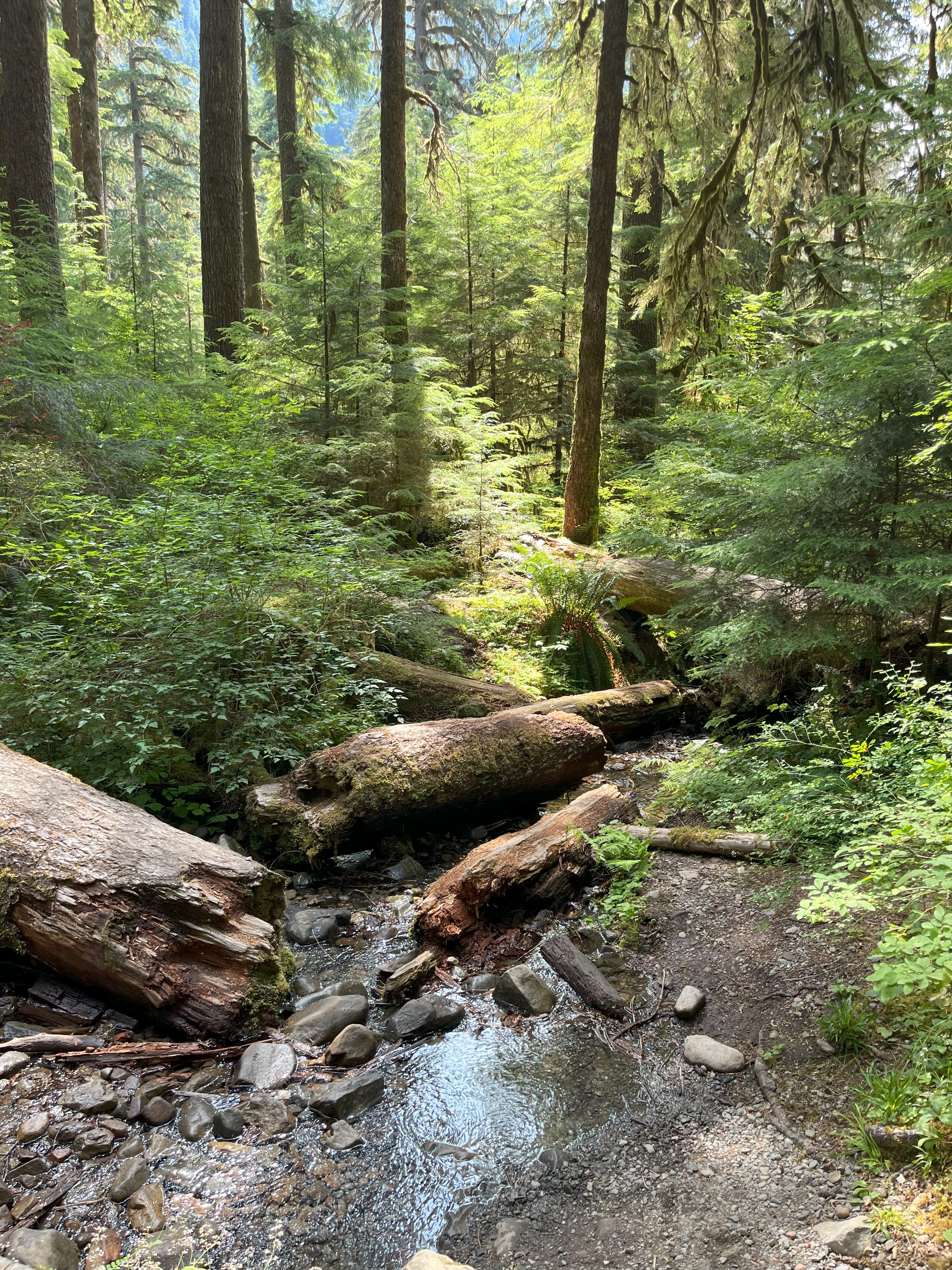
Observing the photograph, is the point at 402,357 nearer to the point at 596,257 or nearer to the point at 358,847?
the point at 596,257

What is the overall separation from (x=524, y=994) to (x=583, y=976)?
31 cm

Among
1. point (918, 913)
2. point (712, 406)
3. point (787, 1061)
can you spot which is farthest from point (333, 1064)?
point (712, 406)

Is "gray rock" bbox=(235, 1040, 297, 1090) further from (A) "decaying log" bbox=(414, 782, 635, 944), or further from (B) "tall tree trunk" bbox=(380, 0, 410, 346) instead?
(B) "tall tree trunk" bbox=(380, 0, 410, 346)

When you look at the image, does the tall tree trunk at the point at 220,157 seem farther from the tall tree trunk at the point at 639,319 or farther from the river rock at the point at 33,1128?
the river rock at the point at 33,1128

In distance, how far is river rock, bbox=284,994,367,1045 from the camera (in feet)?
11.5

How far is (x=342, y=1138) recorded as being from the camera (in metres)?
2.93

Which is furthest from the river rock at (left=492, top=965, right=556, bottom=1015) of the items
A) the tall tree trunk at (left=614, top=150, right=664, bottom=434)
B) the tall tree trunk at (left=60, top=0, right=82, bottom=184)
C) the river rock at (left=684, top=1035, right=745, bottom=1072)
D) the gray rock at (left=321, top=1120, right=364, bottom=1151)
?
the tall tree trunk at (left=60, top=0, right=82, bottom=184)

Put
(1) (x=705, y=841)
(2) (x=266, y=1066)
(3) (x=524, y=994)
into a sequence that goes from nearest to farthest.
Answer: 1. (2) (x=266, y=1066)
2. (3) (x=524, y=994)
3. (1) (x=705, y=841)

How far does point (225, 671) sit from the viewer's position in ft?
17.9

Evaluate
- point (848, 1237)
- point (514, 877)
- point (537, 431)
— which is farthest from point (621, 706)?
point (537, 431)

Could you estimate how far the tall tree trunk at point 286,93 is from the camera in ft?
51.4

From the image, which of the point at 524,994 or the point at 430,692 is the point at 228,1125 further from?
the point at 430,692

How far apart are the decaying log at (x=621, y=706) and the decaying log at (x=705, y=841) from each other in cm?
164

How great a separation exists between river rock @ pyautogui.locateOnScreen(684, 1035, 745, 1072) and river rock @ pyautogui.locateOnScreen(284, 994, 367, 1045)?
157cm
